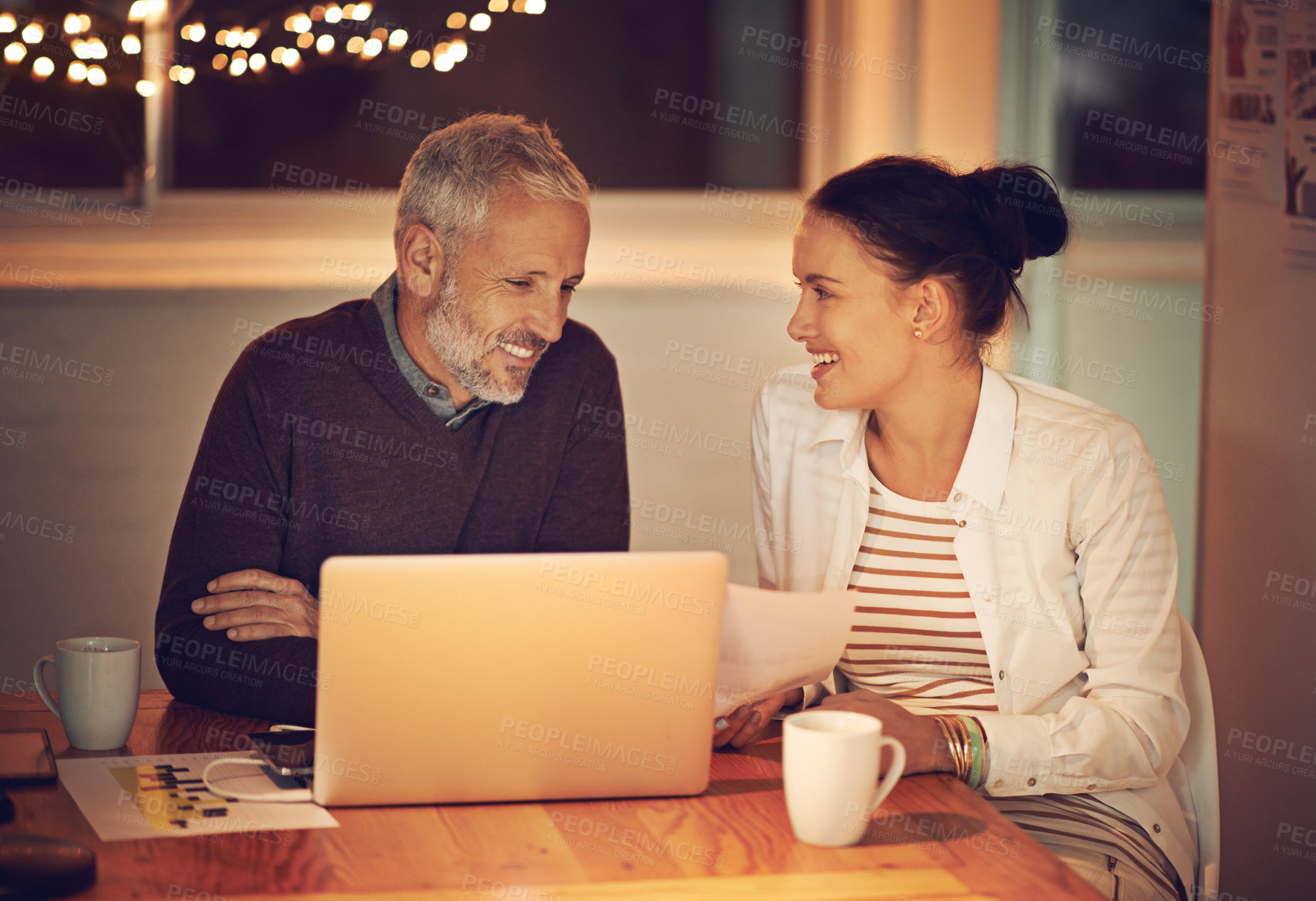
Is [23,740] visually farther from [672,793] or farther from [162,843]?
[672,793]

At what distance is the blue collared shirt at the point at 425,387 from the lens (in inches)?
78.0

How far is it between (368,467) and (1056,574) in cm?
102

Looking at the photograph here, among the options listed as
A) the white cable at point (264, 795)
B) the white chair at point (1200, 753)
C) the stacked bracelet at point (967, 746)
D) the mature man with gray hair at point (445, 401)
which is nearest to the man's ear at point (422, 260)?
the mature man with gray hair at point (445, 401)

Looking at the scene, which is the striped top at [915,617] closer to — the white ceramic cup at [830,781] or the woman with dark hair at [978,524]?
the woman with dark hair at [978,524]

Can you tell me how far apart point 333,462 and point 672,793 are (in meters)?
0.87

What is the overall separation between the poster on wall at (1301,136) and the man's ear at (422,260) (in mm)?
1380

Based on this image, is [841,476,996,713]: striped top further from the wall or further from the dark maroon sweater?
the wall

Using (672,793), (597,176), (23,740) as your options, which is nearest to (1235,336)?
(672,793)

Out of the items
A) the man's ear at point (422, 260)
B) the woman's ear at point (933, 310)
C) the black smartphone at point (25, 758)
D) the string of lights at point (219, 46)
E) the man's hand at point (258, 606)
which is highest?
the string of lights at point (219, 46)

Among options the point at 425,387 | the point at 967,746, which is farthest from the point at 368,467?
the point at 967,746

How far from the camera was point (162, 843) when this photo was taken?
1.07 m

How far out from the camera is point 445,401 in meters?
1.99

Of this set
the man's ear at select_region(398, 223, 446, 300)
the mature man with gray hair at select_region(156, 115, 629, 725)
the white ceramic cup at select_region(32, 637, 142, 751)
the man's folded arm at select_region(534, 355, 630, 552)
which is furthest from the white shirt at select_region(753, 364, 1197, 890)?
the white ceramic cup at select_region(32, 637, 142, 751)

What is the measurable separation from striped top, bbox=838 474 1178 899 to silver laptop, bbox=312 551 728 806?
55 cm
